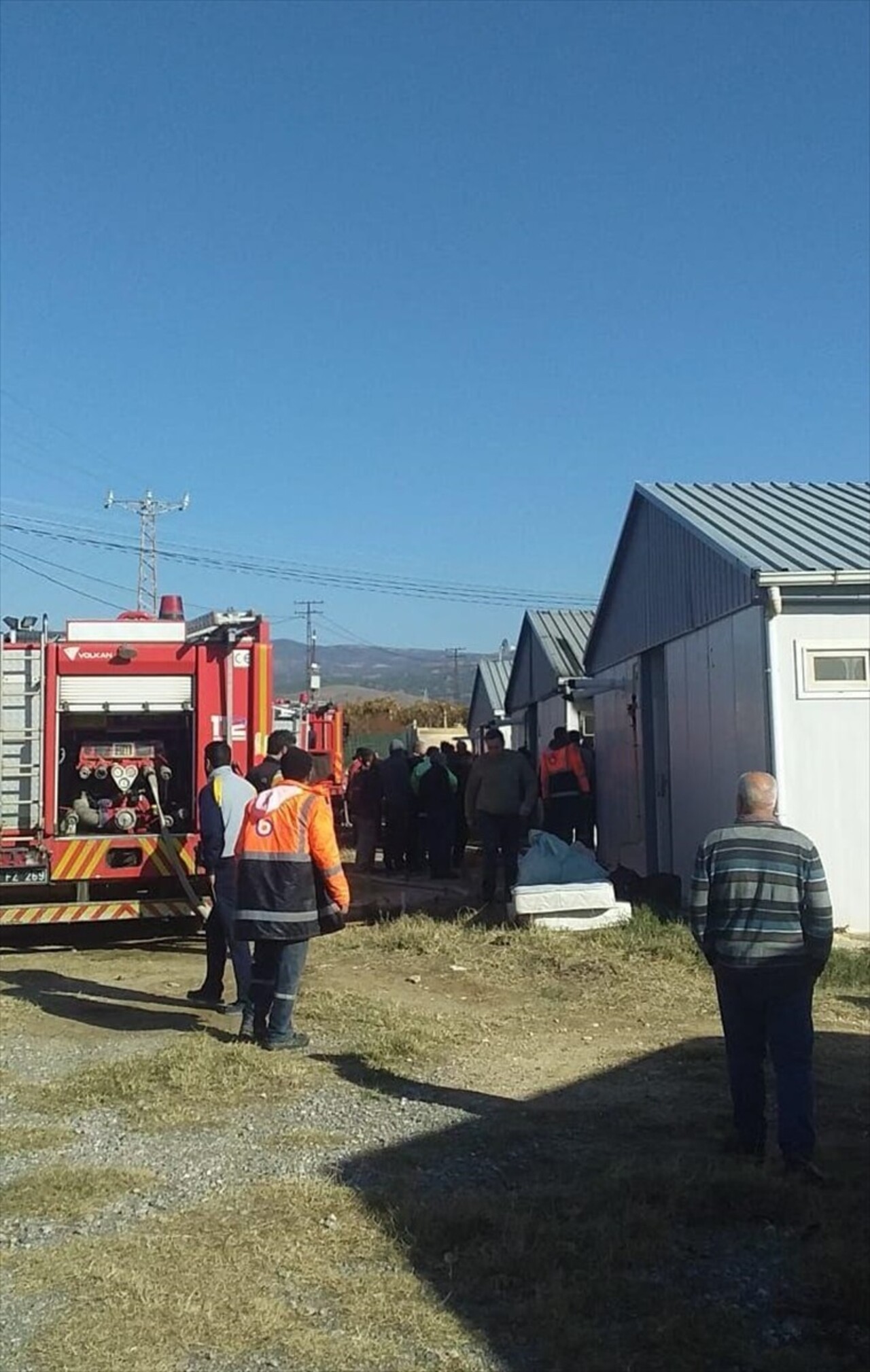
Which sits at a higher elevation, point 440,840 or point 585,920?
point 440,840

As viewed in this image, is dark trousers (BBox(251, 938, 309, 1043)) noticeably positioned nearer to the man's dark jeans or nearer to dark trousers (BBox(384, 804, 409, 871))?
the man's dark jeans

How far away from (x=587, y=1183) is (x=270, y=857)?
3.01 metres

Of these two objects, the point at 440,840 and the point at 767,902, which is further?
the point at 440,840

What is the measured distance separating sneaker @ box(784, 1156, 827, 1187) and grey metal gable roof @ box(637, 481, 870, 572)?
272 inches

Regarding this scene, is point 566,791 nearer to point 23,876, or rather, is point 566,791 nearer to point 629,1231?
point 23,876

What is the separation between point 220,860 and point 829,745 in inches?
218

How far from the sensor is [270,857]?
7.78m

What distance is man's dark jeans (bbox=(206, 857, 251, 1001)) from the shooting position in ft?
29.8

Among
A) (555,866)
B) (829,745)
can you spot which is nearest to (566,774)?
(555,866)

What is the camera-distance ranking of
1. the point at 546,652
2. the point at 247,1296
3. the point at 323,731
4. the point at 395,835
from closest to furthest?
the point at 247,1296 → the point at 395,835 → the point at 323,731 → the point at 546,652

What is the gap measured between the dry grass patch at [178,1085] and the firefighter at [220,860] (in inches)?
62.5

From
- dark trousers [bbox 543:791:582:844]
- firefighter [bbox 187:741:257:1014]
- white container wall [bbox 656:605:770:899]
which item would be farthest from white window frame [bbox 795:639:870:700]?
firefighter [bbox 187:741:257:1014]

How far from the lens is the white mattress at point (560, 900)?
11.5m

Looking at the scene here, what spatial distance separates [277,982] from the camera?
25.5 feet
